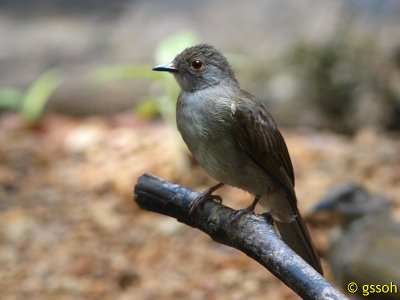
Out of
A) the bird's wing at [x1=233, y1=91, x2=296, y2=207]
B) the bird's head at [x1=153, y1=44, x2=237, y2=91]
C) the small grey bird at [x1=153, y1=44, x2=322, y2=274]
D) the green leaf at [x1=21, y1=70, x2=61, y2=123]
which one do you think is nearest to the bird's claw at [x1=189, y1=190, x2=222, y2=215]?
the small grey bird at [x1=153, y1=44, x2=322, y2=274]

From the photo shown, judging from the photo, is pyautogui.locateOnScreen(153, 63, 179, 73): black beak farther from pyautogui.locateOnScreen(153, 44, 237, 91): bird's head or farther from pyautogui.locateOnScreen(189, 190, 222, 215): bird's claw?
pyautogui.locateOnScreen(189, 190, 222, 215): bird's claw

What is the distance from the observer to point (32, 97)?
7.94m

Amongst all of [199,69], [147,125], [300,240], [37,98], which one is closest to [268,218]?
[300,240]

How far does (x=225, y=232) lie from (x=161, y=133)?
425cm

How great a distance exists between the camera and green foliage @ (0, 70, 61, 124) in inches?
310

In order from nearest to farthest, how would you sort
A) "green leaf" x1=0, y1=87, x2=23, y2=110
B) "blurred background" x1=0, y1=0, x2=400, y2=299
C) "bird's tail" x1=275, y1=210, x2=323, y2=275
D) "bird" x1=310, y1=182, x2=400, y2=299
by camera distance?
"bird's tail" x1=275, y1=210, x2=323, y2=275 < "bird" x1=310, y1=182, x2=400, y2=299 < "blurred background" x1=0, y1=0, x2=400, y2=299 < "green leaf" x1=0, y1=87, x2=23, y2=110

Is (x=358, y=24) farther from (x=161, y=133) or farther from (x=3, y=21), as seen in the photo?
(x=3, y=21)

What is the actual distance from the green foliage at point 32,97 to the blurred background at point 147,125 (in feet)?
0.07

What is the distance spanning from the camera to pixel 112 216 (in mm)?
6129

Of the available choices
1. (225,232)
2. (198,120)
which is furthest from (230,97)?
(225,232)

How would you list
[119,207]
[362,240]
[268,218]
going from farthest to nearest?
[119,207]
[362,240]
[268,218]

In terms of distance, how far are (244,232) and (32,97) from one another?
5.26 meters

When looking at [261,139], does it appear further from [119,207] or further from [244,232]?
[119,207]

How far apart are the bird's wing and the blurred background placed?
146 centimetres
